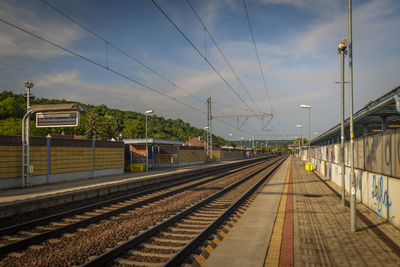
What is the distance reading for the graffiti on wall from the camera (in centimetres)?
847

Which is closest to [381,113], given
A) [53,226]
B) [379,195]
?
[379,195]

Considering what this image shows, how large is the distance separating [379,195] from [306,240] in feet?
13.6

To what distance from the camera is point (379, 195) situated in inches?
360

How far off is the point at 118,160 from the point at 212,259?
20926 millimetres

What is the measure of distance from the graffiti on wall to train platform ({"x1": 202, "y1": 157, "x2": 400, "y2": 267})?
0.38 metres

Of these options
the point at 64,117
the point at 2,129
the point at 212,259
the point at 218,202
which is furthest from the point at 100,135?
the point at 212,259

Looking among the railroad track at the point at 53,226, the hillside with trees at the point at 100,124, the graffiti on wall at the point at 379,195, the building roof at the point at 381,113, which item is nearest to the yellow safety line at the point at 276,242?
the graffiti on wall at the point at 379,195

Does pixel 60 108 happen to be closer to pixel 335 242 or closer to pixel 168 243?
pixel 168 243

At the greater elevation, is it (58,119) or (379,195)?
(58,119)

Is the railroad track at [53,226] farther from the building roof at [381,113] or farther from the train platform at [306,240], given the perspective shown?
the building roof at [381,113]

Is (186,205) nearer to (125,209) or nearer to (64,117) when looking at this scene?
(125,209)

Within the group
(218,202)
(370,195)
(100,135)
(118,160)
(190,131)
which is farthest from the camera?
(190,131)

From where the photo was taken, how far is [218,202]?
12609 millimetres

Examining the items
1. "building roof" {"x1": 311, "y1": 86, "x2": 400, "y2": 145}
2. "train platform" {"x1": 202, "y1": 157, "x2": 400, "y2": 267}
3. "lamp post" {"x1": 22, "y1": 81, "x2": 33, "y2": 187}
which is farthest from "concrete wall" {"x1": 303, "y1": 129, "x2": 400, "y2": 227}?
"lamp post" {"x1": 22, "y1": 81, "x2": 33, "y2": 187}
